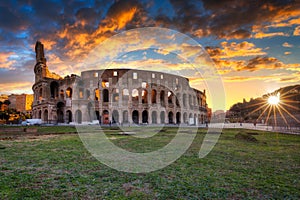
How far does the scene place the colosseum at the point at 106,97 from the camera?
3931 cm

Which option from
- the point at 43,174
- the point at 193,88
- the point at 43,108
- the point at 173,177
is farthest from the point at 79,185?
the point at 193,88

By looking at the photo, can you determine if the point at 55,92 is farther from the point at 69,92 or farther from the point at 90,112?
the point at 90,112

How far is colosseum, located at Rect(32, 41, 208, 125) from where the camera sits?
39312mm

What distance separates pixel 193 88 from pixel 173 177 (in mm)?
48631

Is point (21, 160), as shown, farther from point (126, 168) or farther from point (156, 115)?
point (156, 115)

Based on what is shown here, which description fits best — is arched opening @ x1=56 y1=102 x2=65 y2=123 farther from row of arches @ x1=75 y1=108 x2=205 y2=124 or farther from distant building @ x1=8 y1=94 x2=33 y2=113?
distant building @ x1=8 y1=94 x2=33 y2=113

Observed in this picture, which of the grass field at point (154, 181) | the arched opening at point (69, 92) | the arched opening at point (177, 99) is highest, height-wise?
the arched opening at point (69, 92)

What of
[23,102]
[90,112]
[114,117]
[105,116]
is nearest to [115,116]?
[114,117]

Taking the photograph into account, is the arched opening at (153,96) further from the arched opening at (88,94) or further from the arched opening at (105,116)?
the arched opening at (88,94)

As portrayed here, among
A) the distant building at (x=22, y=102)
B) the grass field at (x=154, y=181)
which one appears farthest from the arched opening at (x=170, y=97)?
the distant building at (x=22, y=102)

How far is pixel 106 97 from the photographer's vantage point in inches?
1736

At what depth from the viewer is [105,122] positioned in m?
39.7

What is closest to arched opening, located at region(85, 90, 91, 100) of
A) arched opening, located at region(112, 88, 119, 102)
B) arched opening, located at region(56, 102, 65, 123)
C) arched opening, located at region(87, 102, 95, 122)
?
arched opening, located at region(87, 102, 95, 122)

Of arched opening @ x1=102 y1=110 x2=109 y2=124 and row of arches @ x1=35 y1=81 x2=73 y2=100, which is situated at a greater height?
row of arches @ x1=35 y1=81 x2=73 y2=100
